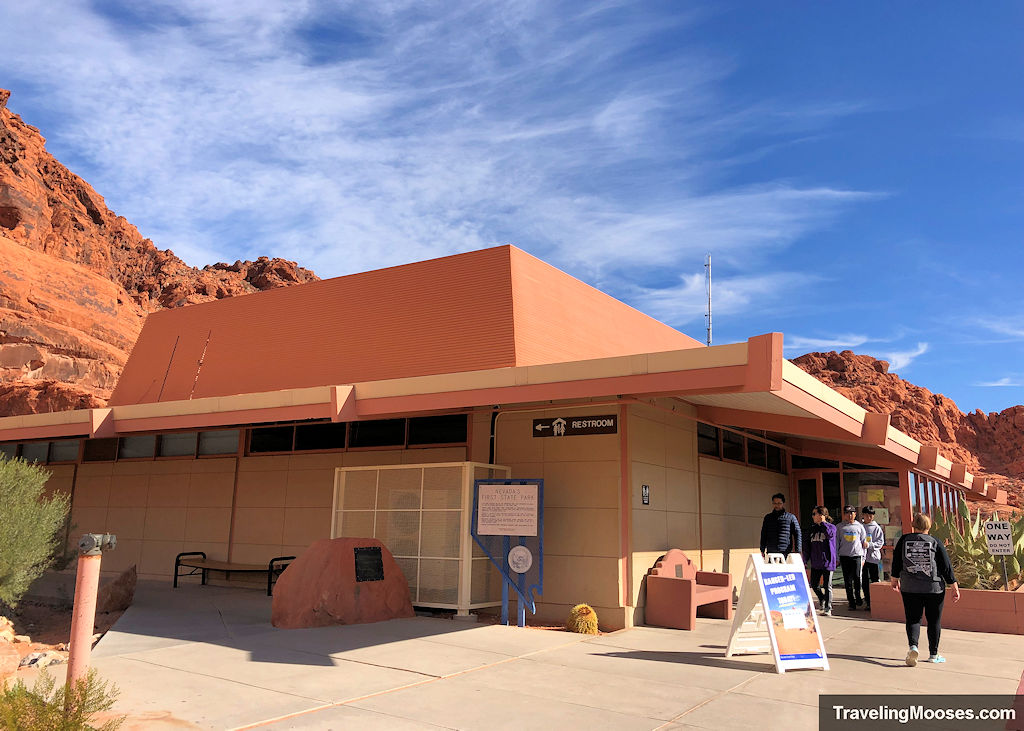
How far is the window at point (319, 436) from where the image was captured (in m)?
14.6

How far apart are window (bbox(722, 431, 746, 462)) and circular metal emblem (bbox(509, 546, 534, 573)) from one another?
549 cm

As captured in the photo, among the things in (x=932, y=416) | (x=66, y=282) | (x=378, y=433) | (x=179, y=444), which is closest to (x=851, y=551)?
(x=378, y=433)

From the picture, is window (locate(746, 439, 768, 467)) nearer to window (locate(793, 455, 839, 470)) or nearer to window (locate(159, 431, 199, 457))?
window (locate(793, 455, 839, 470))

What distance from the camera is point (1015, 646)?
30.7 ft

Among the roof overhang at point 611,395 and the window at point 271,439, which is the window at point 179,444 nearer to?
the window at point 271,439

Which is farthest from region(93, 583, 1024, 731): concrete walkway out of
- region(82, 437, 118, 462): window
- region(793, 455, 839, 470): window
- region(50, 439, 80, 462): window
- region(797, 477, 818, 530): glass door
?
A: region(50, 439, 80, 462): window

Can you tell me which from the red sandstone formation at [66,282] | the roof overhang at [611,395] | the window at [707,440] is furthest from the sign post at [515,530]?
the red sandstone formation at [66,282]

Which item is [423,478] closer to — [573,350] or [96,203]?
[573,350]

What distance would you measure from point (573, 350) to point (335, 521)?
558cm

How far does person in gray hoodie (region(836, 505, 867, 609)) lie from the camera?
12.9m

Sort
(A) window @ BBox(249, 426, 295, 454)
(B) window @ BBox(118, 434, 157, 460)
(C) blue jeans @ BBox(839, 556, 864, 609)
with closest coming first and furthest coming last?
(C) blue jeans @ BBox(839, 556, 864, 609) → (A) window @ BBox(249, 426, 295, 454) → (B) window @ BBox(118, 434, 157, 460)

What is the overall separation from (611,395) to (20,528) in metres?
8.98

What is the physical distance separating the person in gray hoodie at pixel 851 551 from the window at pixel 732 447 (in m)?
2.50

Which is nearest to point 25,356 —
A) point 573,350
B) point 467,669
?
point 573,350
